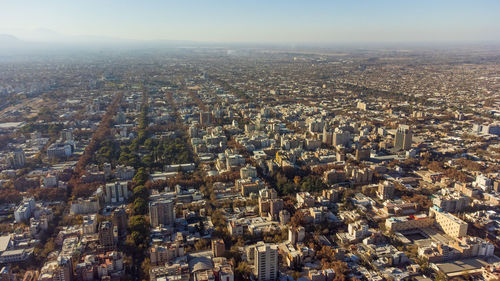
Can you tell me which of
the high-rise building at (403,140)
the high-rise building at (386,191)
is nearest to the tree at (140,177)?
the high-rise building at (386,191)

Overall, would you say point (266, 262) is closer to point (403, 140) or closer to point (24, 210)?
point (24, 210)

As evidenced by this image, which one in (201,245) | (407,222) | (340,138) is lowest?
(201,245)

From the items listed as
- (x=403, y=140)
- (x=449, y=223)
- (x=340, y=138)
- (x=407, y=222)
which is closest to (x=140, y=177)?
(x=407, y=222)

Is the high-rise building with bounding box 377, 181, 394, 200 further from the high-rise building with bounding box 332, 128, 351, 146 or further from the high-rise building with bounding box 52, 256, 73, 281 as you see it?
the high-rise building with bounding box 52, 256, 73, 281

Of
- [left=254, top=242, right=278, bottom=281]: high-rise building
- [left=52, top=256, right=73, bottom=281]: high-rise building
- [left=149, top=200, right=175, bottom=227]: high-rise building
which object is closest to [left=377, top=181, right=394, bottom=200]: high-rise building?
[left=254, top=242, right=278, bottom=281]: high-rise building

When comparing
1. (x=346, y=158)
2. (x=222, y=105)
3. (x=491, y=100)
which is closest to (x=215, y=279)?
(x=346, y=158)
